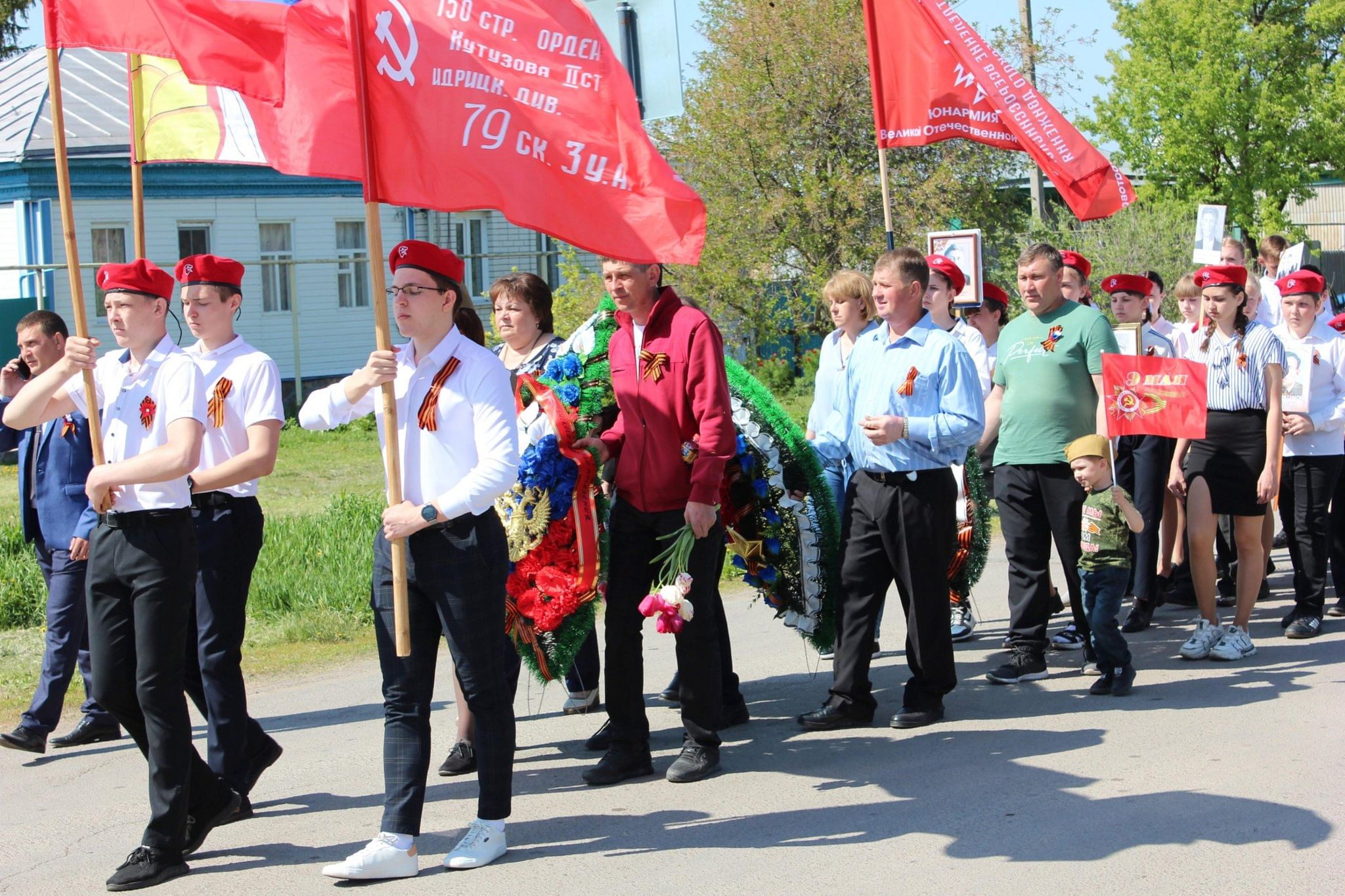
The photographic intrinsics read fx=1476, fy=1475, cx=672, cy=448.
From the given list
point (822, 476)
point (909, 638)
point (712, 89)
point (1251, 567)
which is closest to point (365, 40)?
point (822, 476)

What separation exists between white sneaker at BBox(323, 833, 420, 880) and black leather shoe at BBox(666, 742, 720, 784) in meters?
1.34

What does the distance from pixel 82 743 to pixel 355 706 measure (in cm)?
126

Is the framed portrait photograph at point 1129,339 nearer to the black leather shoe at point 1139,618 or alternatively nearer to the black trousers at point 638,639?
the black leather shoe at point 1139,618

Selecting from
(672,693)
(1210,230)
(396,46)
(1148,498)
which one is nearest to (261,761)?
(672,693)

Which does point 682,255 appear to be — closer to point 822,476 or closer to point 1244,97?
point 822,476

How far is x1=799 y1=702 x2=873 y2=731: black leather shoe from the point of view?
6.64 metres

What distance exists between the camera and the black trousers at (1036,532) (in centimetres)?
734

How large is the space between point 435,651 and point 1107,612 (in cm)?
351

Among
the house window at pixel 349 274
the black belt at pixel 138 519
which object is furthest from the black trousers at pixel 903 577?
the house window at pixel 349 274

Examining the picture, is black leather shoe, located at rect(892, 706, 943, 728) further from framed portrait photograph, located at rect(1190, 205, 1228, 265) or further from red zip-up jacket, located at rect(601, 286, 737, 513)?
framed portrait photograph, located at rect(1190, 205, 1228, 265)

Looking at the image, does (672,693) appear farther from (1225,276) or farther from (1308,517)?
(1308,517)

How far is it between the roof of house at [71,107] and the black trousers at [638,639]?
17.4 m

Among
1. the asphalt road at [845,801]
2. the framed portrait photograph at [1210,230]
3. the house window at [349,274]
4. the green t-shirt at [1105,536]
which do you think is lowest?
the asphalt road at [845,801]

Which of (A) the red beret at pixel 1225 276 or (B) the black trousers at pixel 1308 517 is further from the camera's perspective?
(B) the black trousers at pixel 1308 517
